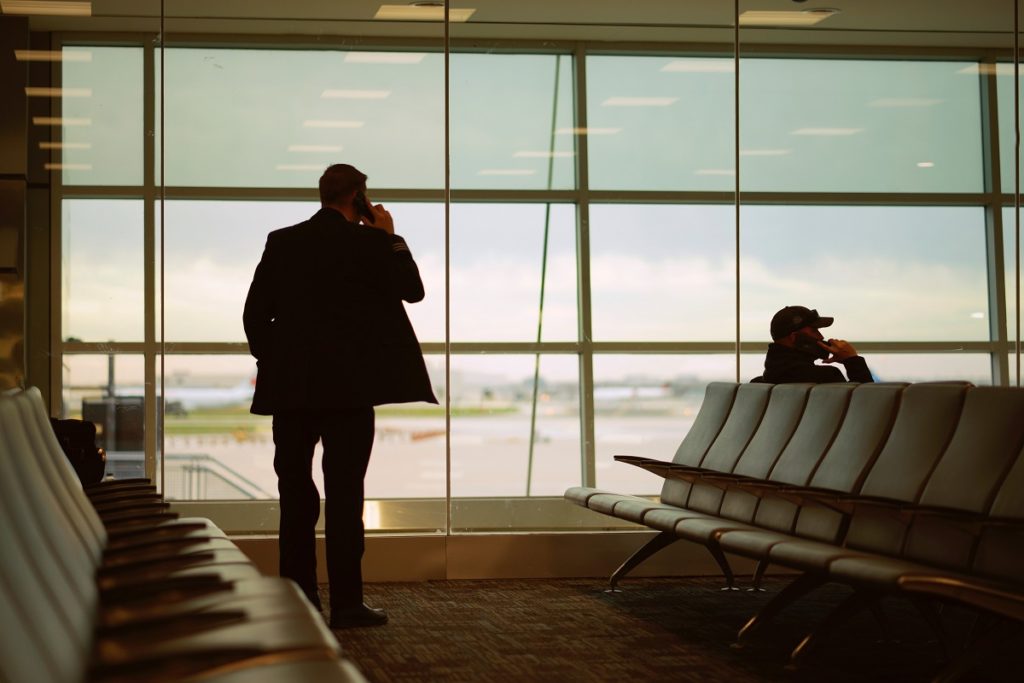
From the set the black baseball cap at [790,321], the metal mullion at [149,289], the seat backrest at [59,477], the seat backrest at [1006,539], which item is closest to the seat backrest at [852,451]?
the seat backrest at [1006,539]

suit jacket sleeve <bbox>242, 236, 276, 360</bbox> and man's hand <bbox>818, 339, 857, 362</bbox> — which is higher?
suit jacket sleeve <bbox>242, 236, 276, 360</bbox>

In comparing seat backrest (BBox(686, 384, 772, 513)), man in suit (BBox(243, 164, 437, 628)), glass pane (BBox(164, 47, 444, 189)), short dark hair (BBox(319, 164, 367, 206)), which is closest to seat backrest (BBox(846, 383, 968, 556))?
seat backrest (BBox(686, 384, 772, 513))

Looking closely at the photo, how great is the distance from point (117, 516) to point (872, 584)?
6.60 ft

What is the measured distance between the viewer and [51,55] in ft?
18.9

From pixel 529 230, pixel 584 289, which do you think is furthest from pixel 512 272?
pixel 584 289

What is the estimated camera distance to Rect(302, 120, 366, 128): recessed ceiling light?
5.95 m

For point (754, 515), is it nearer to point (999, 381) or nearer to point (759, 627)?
point (759, 627)

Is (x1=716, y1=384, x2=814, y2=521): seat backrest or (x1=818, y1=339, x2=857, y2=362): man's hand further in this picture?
(x1=818, y1=339, x2=857, y2=362): man's hand

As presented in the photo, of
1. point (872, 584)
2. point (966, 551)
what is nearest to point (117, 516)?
point (872, 584)

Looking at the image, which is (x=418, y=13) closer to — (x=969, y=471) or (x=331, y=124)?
(x=331, y=124)

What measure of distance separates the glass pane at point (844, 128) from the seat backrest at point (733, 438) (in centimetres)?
148

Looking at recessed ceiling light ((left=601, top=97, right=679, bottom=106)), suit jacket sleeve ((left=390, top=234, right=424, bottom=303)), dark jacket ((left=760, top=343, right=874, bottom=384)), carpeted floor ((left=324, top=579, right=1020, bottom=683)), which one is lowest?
carpeted floor ((left=324, top=579, right=1020, bottom=683))

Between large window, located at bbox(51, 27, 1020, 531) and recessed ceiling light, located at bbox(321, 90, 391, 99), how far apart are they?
0.01m

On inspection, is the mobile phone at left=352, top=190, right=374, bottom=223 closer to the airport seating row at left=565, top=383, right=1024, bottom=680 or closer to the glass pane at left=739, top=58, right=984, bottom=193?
the airport seating row at left=565, top=383, right=1024, bottom=680
